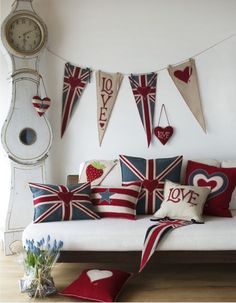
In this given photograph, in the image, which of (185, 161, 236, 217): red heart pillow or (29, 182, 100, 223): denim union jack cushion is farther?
(185, 161, 236, 217): red heart pillow

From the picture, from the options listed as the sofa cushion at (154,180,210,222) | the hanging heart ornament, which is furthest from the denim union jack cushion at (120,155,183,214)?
the hanging heart ornament

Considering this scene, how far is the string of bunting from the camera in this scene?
314 centimetres

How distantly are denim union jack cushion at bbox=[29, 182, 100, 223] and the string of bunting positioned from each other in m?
0.77

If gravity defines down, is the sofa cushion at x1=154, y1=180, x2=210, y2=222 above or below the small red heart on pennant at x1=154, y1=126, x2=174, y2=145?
below

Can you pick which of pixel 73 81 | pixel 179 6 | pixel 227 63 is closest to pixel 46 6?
pixel 73 81

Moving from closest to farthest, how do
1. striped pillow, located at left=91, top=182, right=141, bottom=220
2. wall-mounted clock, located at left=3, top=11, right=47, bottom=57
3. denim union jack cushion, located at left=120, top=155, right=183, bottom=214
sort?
striped pillow, located at left=91, top=182, right=141, bottom=220, denim union jack cushion, located at left=120, top=155, right=183, bottom=214, wall-mounted clock, located at left=3, top=11, right=47, bottom=57

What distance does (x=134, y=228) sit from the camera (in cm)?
235

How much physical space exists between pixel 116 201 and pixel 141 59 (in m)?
1.32

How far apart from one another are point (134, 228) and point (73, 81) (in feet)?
4.88

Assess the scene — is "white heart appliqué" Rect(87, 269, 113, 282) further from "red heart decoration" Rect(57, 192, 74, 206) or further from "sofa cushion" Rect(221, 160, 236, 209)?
"sofa cushion" Rect(221, 160, 236, 209)

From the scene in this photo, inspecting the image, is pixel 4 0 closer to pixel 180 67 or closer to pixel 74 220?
pixel 180 67

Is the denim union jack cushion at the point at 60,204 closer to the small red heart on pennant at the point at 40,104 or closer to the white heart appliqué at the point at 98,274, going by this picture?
the white heart appliqué at the point at 98,274

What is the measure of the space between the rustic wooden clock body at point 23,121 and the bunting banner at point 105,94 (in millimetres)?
482

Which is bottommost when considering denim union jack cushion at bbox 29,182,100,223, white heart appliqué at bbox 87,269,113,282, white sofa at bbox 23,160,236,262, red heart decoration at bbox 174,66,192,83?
white heart appliqué at bbox 87,269,113,282
